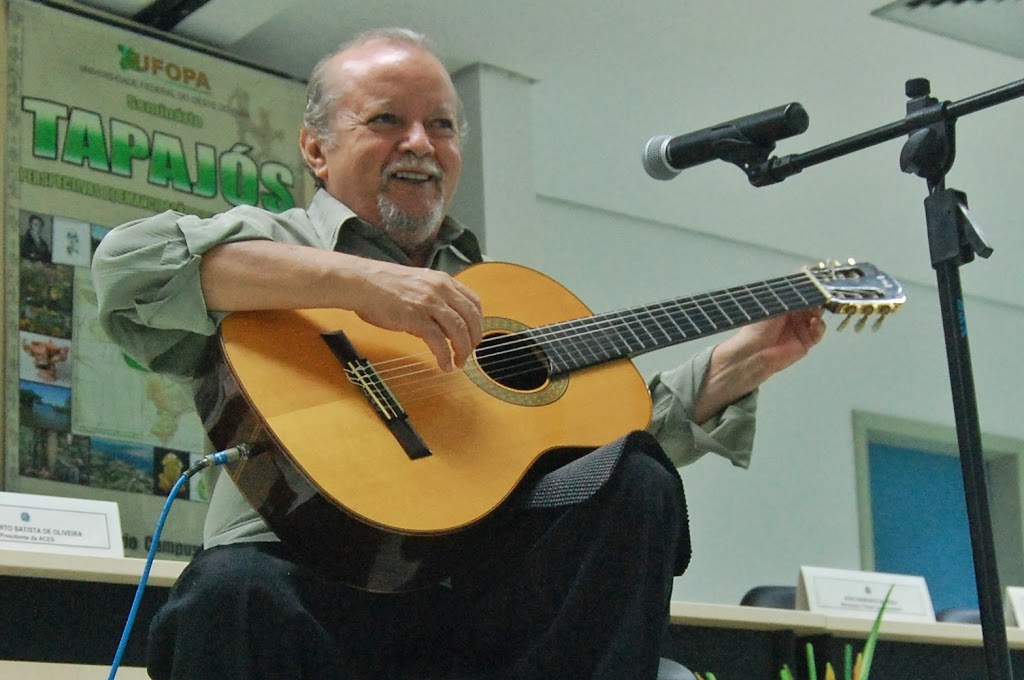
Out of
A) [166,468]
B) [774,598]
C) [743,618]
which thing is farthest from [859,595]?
[166,468]

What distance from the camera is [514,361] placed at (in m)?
1.75

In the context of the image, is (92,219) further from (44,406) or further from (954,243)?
(954,243)

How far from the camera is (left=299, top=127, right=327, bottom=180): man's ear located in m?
2.06

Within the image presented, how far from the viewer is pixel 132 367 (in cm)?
356

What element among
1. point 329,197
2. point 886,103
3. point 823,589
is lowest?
point 823,589

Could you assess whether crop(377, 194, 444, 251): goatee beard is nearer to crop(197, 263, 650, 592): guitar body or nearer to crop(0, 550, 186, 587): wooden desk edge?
crop(197, 263, 650, 592): guitar body

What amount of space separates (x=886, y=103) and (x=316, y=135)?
3085mm

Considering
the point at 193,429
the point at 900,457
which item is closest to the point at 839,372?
the point at 900,457

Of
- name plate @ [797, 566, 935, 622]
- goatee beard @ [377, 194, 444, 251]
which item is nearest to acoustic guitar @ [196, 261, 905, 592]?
goatee beard @ [377, 194, 444, 251]

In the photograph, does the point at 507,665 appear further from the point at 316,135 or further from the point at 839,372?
the point at 839,372

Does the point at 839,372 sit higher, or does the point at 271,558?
the point at 839,372

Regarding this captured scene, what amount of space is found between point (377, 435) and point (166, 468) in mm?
2142

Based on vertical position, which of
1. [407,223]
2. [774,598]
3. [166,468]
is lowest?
[774,598]

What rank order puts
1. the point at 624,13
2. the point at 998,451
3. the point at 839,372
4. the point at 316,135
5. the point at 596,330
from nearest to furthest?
1. the point at 596,330
2. the point at 316,135
3. the point at 624,13
4. the point at 839,372
5. the point at 998,451
